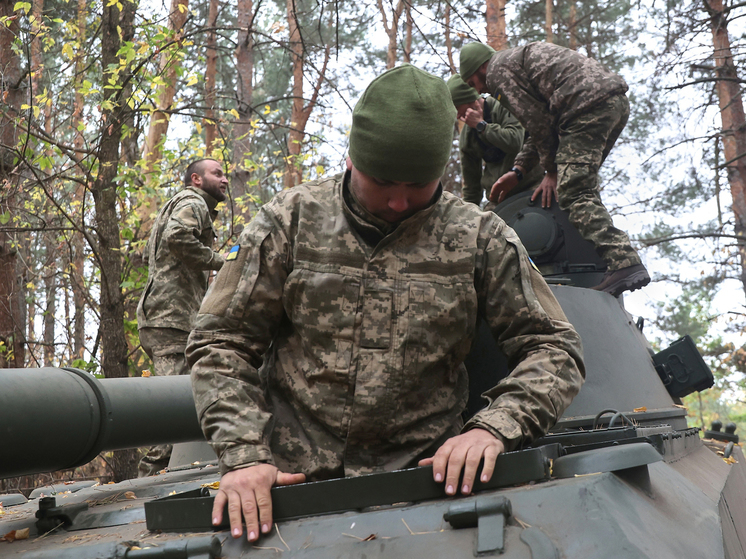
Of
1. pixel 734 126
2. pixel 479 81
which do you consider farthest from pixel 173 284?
pixel 734 126

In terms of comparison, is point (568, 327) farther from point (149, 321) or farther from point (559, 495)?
point (149, 321)

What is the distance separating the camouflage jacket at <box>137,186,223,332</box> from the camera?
5539mm

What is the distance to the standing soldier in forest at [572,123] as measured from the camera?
4.05m

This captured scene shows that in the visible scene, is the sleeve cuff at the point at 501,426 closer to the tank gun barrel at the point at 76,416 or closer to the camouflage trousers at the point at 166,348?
the tank gun barrel at the point at 76,416

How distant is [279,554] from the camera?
5.26ft

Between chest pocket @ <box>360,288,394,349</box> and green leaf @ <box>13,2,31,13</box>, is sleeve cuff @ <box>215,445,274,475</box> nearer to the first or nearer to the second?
chest pocket @ <box>360,288,394,349</box>

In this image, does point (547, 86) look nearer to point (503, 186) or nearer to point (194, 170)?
point (503, 186)

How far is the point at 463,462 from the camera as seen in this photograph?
5.68 feet

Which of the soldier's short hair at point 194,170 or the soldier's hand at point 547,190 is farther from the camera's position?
the soldier's short hair at point 194,170

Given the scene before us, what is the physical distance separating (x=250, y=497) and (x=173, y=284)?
13.5 feet

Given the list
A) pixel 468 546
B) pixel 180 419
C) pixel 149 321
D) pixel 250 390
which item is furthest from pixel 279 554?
pixel 149 321

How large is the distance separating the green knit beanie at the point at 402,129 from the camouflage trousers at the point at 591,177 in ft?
6.98

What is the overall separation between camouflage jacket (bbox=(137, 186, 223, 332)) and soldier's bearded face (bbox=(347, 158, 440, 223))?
3.57 meters

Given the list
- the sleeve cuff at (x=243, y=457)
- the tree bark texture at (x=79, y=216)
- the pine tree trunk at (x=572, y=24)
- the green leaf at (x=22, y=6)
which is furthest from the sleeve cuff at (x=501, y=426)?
the pine tree trunk at (x=572, y=24)
